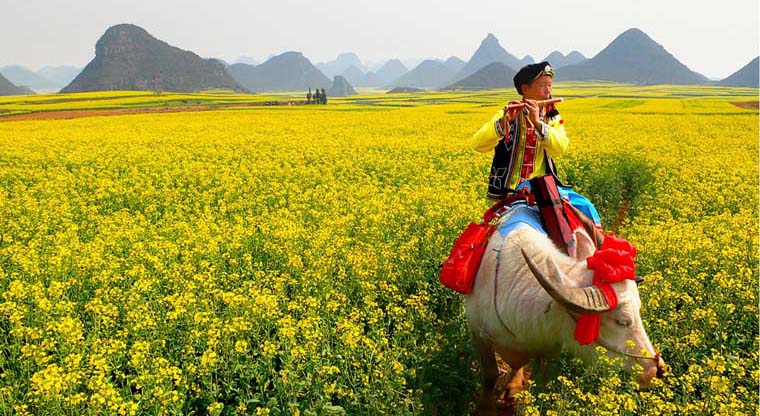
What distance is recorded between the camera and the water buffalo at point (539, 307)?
3191 mm

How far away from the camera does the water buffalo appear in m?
3.19

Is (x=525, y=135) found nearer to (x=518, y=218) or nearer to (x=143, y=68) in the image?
(x=518, y=218)

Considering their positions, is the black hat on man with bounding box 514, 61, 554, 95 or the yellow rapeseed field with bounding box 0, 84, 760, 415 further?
the black hat on man with bounding box 514, 61, 554, 95

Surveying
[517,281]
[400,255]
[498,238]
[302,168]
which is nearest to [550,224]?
[498,238]

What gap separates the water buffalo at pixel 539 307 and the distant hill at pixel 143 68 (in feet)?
565

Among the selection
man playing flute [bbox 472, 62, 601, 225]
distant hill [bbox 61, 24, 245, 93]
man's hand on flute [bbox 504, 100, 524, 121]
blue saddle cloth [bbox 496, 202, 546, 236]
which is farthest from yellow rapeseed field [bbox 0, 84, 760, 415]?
distant hill [bbox 61, 24, 245, 93]

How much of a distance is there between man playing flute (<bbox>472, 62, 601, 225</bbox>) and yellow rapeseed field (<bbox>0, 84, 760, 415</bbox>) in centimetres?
144

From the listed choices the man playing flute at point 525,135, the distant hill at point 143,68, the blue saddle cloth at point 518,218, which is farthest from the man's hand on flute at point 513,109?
the distant hill at point 143,68

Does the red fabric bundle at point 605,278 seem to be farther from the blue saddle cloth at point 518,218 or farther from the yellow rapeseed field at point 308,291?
the blue saddle cloth at point 518,218

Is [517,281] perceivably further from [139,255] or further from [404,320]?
[139,255]

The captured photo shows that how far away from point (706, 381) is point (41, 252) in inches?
255

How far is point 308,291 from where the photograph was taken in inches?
190

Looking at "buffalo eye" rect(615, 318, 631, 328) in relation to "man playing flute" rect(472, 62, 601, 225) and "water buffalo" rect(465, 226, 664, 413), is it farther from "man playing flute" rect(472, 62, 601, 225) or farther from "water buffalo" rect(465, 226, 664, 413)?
"man playing flute" rect(472, 62, 601, 225)

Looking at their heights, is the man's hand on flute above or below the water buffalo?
above
